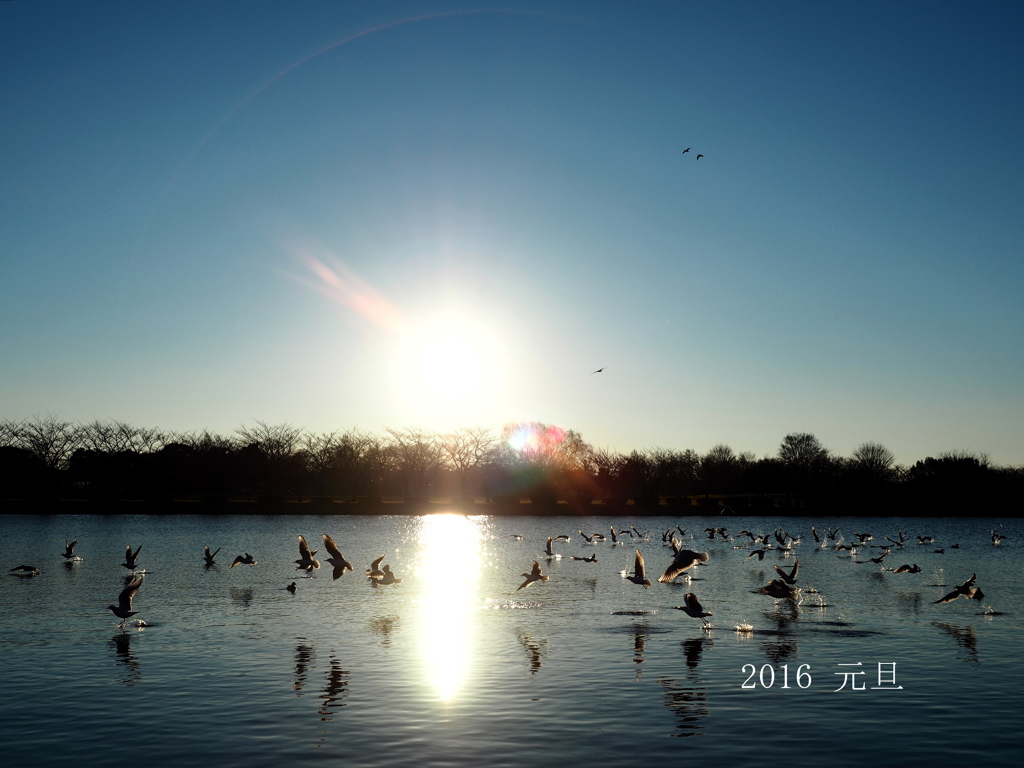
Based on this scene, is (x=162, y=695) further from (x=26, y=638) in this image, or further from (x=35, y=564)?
(x=35, y=564)

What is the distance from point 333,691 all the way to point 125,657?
744 cm

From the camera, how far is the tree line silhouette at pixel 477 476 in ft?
443

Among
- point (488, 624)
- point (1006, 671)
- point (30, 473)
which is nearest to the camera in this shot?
point (1006, 671)

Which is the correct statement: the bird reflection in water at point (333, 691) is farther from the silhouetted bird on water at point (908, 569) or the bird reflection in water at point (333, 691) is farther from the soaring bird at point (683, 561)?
the silhouetted bird on water at point (908, 569)

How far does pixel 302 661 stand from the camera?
24344 mm

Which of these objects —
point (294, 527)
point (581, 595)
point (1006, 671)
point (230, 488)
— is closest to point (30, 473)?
point (230, 488)

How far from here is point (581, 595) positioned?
40.4 meters

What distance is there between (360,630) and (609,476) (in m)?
129

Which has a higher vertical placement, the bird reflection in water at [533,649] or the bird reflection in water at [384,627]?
Answer: the bird reflection in water at [533,649]

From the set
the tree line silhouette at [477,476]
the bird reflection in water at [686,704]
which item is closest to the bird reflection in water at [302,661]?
the bird reflection in water at [686,704]

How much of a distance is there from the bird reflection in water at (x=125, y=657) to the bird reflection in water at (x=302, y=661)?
3.91 m

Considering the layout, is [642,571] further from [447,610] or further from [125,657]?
[125,657]

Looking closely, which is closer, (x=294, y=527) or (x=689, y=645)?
(x=689, y=645)

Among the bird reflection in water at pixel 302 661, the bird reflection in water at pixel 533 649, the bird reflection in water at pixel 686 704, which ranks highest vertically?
the bird reflection in water at pixel 686 704
